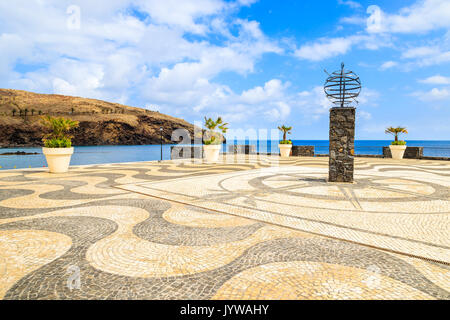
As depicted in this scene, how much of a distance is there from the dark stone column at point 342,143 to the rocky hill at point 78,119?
103059 millimetres

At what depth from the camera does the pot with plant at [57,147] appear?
42.0 feet

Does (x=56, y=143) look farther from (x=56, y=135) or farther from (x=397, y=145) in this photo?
(x=397, y=145)

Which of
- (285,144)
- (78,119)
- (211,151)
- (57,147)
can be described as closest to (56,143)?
(57,147)

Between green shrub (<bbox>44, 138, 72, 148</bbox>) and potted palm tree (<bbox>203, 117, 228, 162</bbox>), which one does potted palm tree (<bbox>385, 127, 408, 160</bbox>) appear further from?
green shrub (<bbox>44, 138, 72, 148</bbox>)

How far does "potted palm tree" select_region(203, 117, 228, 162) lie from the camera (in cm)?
1953

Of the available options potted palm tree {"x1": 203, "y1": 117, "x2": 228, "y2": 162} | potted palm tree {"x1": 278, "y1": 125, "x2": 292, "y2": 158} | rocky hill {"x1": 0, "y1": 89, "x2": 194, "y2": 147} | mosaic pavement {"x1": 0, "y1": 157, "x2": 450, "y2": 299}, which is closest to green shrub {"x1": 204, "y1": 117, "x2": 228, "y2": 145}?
potted palm tree {"x1": 203, "y1": 117, "x2": 228, "y2": 162}

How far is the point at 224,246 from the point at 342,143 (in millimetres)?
7551

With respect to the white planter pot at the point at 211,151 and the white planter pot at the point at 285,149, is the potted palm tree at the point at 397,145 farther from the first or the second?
the white planter pot at the point at 211,151

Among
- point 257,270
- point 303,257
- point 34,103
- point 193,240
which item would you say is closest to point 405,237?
point 303,257

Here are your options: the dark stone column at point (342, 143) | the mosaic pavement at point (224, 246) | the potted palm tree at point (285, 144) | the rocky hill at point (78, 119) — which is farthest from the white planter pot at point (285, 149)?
the rocky hill at point (78, 119)

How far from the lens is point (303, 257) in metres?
3.67

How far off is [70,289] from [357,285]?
126 inches

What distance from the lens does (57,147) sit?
43.1ft
